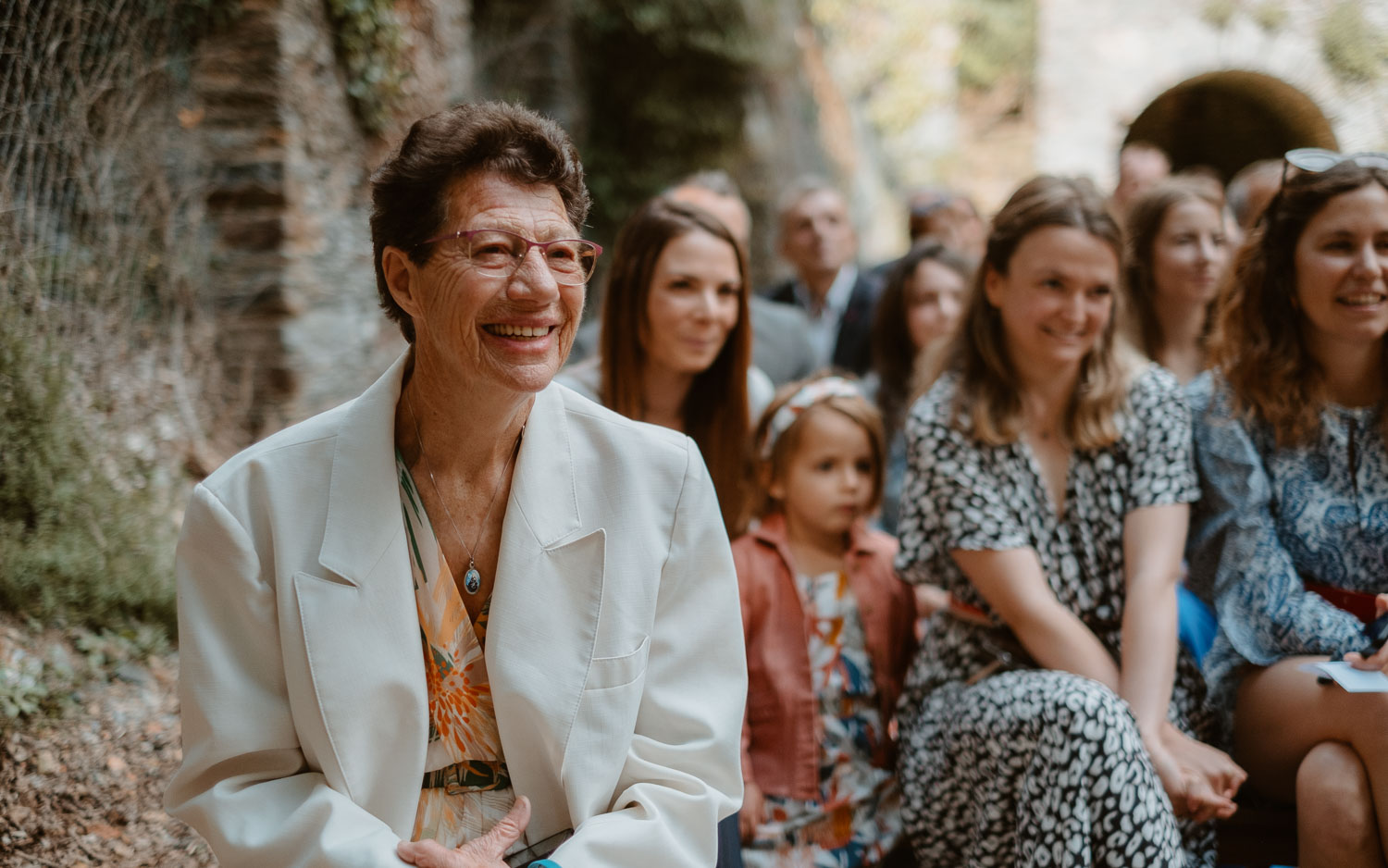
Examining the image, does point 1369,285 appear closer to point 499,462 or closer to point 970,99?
point 499,462

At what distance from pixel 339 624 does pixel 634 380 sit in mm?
1665

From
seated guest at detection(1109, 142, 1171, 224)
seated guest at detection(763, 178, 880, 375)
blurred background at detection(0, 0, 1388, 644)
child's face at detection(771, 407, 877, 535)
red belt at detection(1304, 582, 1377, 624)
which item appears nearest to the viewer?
red belt at detection(1304, 582, 1377, 624)

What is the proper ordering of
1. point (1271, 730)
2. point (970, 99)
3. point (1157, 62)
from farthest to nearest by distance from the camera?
point (970, 99)
point (1157, 62)
point (1271, 730)

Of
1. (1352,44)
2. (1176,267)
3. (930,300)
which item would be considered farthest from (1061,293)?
(1352,44)

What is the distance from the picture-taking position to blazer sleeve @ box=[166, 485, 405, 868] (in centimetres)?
155

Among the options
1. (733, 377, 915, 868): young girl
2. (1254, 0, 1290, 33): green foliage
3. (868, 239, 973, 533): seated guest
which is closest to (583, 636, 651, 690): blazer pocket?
(733, 377, 915, 868): young girl

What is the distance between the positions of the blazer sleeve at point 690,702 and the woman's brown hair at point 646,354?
1.21 m

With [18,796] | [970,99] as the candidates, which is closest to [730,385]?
[18,796]

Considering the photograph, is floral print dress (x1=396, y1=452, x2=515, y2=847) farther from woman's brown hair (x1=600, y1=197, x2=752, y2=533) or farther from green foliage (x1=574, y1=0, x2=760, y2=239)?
green foliage (x1=574, y1=0, x2=760, y2=239)

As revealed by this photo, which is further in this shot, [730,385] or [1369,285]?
[730,385]

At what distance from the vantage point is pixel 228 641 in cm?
160

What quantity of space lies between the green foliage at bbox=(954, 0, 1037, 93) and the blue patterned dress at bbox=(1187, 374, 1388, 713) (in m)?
17.7

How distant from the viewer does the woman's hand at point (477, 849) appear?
1557 millimetres

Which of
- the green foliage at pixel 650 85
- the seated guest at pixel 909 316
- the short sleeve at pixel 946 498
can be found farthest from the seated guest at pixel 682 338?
the green foliage at pixel 650 85
